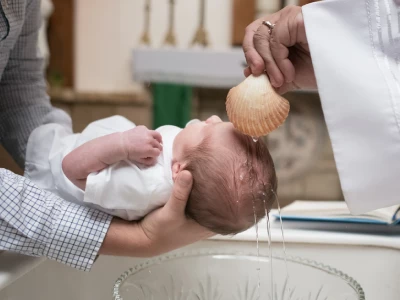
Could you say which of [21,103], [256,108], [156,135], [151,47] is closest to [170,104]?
[151,47]

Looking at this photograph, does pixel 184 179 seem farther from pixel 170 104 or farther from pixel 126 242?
pixel 170 104

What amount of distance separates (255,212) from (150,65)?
1.79m

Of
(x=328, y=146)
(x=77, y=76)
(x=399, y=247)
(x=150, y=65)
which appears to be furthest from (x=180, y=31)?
(x=399, y=247)

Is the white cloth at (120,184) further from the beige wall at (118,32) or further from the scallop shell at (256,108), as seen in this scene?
the beige wall at (118,32)

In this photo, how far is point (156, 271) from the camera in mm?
833

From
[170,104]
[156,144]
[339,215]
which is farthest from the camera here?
[170,104]

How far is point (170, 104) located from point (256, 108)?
1.86m

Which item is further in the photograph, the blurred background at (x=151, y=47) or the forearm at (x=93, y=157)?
the blurred background at (x=151, y=47)

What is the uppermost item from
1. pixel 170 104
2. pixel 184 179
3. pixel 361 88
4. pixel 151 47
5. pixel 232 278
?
pixel 361 88

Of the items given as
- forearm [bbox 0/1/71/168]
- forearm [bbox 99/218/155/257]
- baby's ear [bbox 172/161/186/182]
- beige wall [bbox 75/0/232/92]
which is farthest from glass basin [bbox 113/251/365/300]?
beige wall [bbox 75/0/232/92]

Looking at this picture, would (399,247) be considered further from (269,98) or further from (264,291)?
(269,98)

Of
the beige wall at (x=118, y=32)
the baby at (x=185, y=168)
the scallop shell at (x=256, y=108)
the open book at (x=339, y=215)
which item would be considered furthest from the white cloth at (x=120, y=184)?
the beige wall at (x=118, y=32)

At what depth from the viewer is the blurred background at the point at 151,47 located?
2.68 meters

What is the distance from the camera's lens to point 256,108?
71cm
